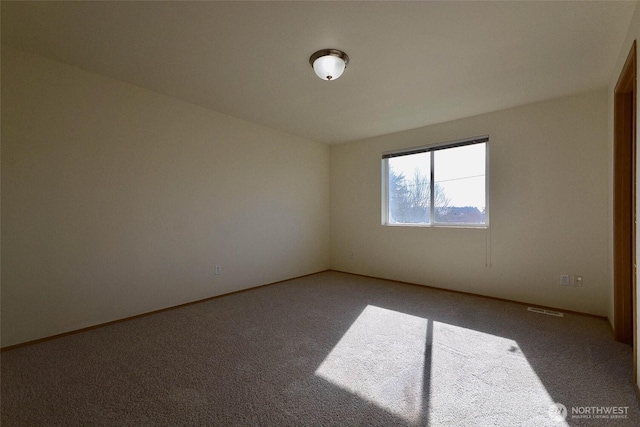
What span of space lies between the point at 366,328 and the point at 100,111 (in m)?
3.46

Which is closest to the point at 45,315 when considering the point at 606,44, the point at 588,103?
the point at 606,44

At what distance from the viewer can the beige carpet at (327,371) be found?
1.61 meters

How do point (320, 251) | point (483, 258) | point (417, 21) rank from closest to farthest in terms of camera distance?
point (417, 21)
point (483, 258)
point (320, 251)

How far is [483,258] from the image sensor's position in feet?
12.6

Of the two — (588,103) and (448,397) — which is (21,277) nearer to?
(448,397)

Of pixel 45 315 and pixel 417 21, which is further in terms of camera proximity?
pixel 45 315

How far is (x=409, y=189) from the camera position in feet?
15.3

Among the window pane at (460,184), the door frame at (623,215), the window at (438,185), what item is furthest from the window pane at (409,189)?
the door frame at (623,215)

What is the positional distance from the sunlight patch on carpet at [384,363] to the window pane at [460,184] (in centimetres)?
180

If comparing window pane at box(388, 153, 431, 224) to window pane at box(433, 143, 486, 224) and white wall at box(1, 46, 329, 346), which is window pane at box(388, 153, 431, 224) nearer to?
window pane at box(433, 143, 486, 224)

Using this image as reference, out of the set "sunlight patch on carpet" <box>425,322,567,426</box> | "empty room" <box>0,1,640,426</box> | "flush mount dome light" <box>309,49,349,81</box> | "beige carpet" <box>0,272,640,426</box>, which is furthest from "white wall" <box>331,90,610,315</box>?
"flush mount dome light" <box>309,49,349,81</box>

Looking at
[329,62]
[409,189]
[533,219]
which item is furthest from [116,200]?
[533,219]

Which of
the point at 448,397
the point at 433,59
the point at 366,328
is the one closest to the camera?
the point at 448,397

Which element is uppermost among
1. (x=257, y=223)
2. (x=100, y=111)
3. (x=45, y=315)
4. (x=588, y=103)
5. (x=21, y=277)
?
(x=588, y=103)
